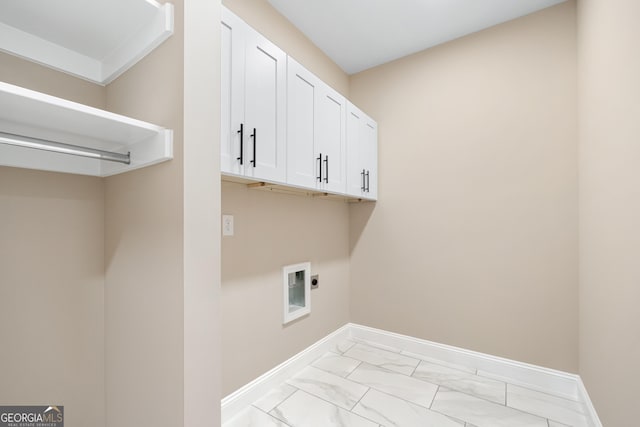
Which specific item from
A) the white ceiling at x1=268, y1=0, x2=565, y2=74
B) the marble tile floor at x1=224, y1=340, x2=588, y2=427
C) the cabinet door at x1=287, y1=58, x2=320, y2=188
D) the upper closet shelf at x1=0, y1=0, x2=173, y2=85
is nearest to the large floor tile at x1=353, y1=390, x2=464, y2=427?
the marble tile floor at x1=224, y1=340, x2=588, y2=427

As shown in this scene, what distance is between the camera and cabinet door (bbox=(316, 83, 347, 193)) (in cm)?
201

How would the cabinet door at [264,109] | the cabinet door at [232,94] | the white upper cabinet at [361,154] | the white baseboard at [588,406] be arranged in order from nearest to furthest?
the cabinet door at [232,94] < the cabinet door at [264,109] < the white baseboard at [588,406] < the white upper cabinet at [361,154]

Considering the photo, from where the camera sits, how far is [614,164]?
1.34 meters

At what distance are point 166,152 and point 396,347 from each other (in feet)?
8.45

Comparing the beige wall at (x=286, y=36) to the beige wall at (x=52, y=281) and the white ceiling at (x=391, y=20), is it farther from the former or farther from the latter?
the beige wall at (x=52, y=281)

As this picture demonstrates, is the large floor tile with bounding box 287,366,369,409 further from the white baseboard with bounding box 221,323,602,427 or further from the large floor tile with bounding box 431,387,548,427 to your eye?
the large floor tile with bounding box 431,387,548,427

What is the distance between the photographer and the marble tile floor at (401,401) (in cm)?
169

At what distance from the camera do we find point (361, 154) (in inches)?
99.1

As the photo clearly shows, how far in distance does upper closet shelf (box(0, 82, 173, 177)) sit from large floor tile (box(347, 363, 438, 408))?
6.74 ft

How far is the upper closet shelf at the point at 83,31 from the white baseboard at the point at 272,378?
1.80 metres

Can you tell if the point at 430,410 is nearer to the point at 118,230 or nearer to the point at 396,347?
the point at 396,347

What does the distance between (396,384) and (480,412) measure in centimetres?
54

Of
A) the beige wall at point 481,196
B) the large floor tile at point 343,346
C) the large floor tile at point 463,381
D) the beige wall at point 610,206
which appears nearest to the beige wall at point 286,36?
the beige wall at point 481,196

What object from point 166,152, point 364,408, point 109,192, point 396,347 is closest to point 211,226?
point 166,152
